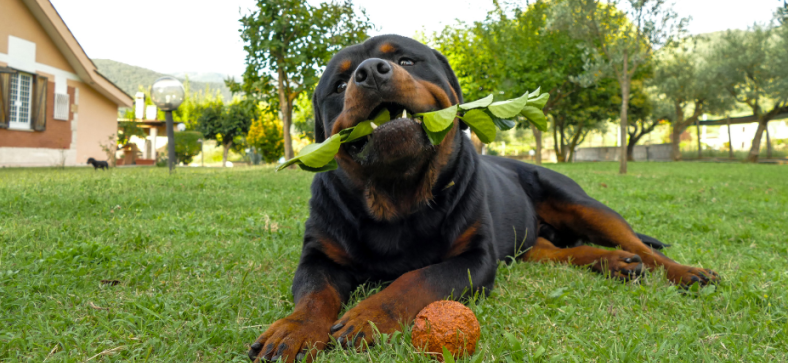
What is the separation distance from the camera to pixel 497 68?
24.8 meters

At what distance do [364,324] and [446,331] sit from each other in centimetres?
33

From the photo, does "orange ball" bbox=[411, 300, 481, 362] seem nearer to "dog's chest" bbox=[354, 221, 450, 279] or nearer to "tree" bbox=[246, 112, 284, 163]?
"dog's chest" bbox=[354, 221, 450, 279]

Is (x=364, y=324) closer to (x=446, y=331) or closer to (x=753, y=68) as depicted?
(x=446, y=331)

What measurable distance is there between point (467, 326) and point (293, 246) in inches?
87.7

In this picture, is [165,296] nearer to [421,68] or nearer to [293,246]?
[293,246]

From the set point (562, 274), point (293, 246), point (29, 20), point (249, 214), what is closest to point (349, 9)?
point (29, 20)

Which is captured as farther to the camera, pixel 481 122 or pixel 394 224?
pixel 394 224

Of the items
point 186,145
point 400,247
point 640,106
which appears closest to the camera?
point 400,247

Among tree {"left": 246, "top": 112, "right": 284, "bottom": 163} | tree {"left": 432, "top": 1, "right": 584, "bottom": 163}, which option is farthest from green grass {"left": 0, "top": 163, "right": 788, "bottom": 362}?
tree {"left": 246, "top": 112, "right": 284, "bottom": 163}

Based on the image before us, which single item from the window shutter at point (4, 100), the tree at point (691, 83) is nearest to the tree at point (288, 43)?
the window shutter at point (4, 100)

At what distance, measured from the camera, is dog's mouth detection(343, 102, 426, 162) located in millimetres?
2014

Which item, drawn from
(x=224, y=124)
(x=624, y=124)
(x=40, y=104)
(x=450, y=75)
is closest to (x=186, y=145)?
(x=224, y=124)

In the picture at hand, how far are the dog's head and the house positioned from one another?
15.8 meters

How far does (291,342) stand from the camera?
163 centimetres
